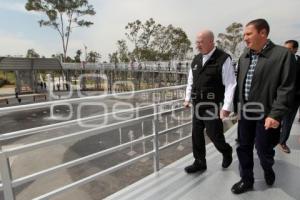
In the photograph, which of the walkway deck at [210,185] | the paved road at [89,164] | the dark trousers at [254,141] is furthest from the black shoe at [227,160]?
the paved road at [89,164]

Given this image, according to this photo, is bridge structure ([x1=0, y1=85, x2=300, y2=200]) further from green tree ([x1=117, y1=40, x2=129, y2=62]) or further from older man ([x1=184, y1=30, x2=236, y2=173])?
green tree ([x1=117, y1=40, x2=129, y2=62])

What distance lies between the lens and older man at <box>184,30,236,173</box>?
238 cm

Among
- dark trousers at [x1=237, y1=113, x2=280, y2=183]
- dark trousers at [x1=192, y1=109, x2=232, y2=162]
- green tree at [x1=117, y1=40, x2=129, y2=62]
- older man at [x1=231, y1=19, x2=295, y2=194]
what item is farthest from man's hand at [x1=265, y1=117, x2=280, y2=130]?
green tree at [x1=117, y1=40, x2=129, y2=62]

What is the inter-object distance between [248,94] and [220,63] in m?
0.40

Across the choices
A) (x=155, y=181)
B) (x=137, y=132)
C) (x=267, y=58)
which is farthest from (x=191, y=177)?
(x=137, y=132)

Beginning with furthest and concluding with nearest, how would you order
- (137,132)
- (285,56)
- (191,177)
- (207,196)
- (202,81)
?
(137,132), (191,177), (202,81), (207,196), (285,56)

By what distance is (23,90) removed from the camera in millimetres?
25531

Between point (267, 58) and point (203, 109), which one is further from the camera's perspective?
point (203, 109)

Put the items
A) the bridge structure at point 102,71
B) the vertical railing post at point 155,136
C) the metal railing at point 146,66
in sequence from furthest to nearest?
the bridge structure at point 102,71 → the metal railing at point 146,66 → the vertical railing post at point 155,136

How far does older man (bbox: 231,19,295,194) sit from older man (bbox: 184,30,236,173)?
0.39 ft

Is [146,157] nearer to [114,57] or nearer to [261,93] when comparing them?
[261,93]

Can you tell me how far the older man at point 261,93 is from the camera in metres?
1.93

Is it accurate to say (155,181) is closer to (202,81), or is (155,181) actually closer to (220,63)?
(202,81)

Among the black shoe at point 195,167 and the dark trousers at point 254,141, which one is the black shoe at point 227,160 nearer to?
the black shoe at point 195,167
